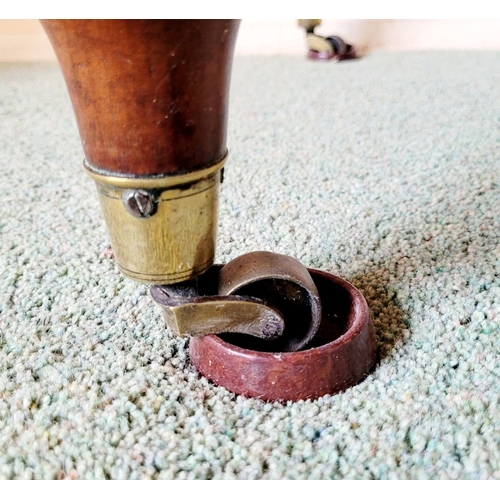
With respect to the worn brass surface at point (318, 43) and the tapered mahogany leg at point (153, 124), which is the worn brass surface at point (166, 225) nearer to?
the tapered mahogany leg at point (153, 124)

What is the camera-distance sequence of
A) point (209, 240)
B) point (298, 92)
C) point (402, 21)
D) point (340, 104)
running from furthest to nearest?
point (402, 21)
point (298, 92)
point (340, 104)
point (209, 240)

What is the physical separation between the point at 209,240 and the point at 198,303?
62 millimetres

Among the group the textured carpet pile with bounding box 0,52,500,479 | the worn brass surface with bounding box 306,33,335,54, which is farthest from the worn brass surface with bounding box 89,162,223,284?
the worn brass surface with bounding box 306,33,335,54

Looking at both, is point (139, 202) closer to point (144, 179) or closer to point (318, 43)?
point (144, 179)

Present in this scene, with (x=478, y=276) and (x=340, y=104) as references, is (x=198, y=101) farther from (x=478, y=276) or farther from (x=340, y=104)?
(x=340, y=104)

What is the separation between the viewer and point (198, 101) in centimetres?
45

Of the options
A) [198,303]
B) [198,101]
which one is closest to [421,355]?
[198,303]

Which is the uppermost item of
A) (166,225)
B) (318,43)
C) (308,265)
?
(166,225)

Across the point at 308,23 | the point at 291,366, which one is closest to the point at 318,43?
the point at 308,23

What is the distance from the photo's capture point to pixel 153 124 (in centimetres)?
44

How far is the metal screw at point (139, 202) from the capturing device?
47 cm

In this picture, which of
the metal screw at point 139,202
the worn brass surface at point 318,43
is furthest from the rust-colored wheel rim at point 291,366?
the worn brass surface at point 318,43

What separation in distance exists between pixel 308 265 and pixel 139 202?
1.28 feet
